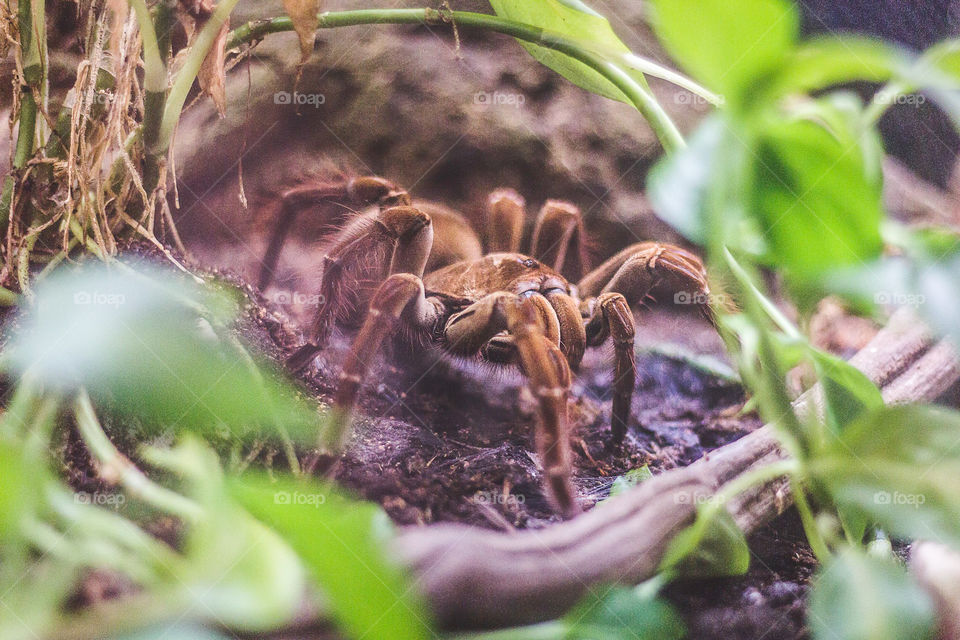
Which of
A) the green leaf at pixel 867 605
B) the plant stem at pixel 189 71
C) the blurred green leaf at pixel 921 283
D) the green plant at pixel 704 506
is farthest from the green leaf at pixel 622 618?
the plant stem at pixel 189 71

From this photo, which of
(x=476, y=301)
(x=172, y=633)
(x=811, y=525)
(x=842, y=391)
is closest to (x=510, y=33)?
(x=476, y=301)

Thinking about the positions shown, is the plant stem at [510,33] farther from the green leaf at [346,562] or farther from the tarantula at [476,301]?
the green leaf at [346,562]

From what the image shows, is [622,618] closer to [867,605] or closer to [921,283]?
[867,605]

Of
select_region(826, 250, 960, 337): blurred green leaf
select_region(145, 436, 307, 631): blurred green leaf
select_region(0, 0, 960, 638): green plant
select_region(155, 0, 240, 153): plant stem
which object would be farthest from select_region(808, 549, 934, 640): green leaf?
select_region(155, 0, 240, 153): plant stem

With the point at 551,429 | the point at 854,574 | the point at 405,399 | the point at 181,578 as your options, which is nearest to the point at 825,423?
the point at 854,574

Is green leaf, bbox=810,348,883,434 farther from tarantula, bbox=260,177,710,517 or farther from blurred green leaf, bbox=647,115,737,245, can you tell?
tarantula, bbox=260,177,710,517

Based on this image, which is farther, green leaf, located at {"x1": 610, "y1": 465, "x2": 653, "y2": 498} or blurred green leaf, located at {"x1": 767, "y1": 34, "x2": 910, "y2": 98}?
green leaf, located at {"x1": 610, "y1": 465, "x2": 653, "y2": 498}
